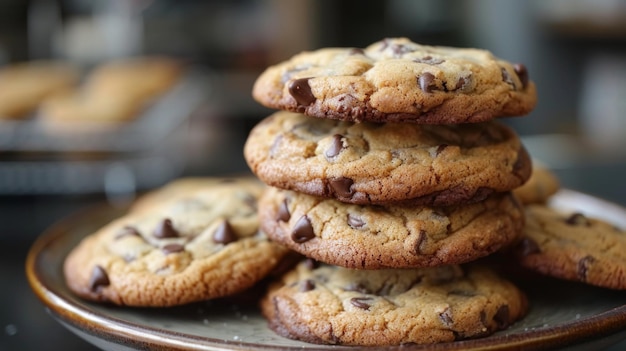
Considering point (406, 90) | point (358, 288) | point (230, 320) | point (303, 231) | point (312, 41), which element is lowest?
point (312, 41)

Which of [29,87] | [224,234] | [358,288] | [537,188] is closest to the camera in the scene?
[358,288]

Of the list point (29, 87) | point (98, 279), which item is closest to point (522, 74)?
point (98, 279)

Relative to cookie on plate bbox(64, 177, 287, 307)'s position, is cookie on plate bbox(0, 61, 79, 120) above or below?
below

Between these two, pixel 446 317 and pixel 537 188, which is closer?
pixel 446 317

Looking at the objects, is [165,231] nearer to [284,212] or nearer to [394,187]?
[284,212]

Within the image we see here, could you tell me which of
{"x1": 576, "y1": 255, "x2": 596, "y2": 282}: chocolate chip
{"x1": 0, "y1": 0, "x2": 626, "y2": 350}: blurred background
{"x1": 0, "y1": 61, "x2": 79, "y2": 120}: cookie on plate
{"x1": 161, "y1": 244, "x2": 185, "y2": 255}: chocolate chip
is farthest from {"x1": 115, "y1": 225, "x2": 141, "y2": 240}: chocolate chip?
{"x1": 0, "y1": 0, "x2": 626, "y2": 350}: blurred background

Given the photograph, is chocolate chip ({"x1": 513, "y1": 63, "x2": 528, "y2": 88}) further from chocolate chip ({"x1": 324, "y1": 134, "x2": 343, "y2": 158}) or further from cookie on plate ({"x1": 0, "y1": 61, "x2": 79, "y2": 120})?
cookie on plate ({"x1": 0, "y1": 61, "x2": 79, "y2": 120})
